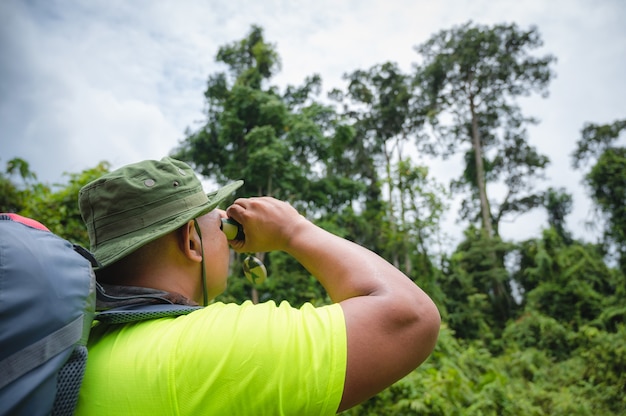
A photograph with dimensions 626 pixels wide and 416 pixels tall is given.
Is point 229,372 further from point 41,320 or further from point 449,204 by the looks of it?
point 449,204

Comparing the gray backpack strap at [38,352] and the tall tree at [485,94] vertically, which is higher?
the tall tree at [485,94]

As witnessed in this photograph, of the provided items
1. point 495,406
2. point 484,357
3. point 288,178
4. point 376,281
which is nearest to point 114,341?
point 376,281

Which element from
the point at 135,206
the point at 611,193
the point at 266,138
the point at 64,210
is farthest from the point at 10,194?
the point at 611,193

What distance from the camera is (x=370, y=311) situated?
33.1 inches

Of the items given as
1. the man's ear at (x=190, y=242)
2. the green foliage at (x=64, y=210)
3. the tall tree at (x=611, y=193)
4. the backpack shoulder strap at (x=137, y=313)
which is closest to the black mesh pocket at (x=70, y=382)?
the backpack shoulder strap at (x=137, y=313)

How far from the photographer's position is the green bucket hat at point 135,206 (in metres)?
1.07

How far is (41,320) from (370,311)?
58 cm

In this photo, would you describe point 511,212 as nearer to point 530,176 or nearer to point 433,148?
point 530,176

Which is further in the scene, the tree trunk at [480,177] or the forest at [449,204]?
the tree trunk at [480,177]

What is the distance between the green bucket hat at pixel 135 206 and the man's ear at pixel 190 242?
6 cm

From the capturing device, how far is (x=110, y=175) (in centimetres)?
111

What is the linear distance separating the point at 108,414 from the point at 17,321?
30 cm

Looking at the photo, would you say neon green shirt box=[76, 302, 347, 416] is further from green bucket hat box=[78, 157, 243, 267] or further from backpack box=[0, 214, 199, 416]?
green bucket hat box=[78, 157, 243, 267]

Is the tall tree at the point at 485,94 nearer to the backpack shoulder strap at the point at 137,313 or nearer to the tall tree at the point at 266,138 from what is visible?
the tall tree at the point at 266,138
